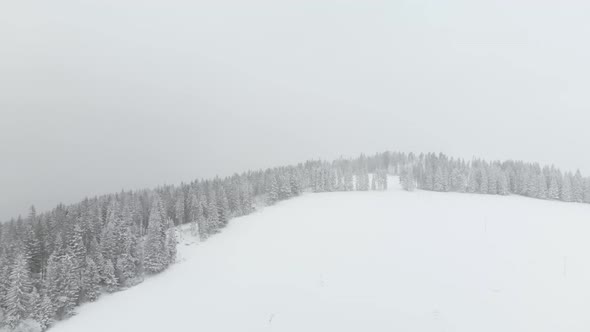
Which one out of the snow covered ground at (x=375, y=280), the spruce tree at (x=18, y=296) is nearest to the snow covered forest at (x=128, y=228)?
the spruce tree at (x=18, y=296)

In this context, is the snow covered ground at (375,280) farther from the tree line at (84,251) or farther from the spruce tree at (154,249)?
the tree line at (84,251)

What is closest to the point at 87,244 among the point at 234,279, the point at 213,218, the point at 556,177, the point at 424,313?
the point at 213,218

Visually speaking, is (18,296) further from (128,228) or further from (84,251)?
(128,228)

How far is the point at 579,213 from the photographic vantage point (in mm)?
74562

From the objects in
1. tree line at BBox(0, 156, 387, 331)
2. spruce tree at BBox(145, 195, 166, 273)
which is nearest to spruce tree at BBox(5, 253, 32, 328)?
tree line at BBox(0, 156, 387, 331)

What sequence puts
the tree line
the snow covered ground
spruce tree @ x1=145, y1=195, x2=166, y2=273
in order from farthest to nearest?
spruce tree @ x1=145, y1=195, x2=166, y2=273 < the tree line < the snow covered ground

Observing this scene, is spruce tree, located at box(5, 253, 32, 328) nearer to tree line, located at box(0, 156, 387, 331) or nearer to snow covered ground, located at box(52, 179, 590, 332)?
tree line, located at box(0, 156, 387, 331)

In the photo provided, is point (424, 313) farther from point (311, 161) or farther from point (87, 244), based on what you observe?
point (311, 161)

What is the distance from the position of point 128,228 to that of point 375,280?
136 ft

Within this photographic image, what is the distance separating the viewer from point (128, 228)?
174 ft

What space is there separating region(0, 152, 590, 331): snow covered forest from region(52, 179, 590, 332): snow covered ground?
10.6 feet

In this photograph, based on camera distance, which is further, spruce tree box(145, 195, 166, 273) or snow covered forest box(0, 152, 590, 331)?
spruce tree box(145, 195, 166, 273)

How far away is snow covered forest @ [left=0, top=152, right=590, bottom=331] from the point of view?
132 feet

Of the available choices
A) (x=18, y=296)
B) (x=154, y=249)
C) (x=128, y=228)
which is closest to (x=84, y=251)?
(x=128, y=228)
